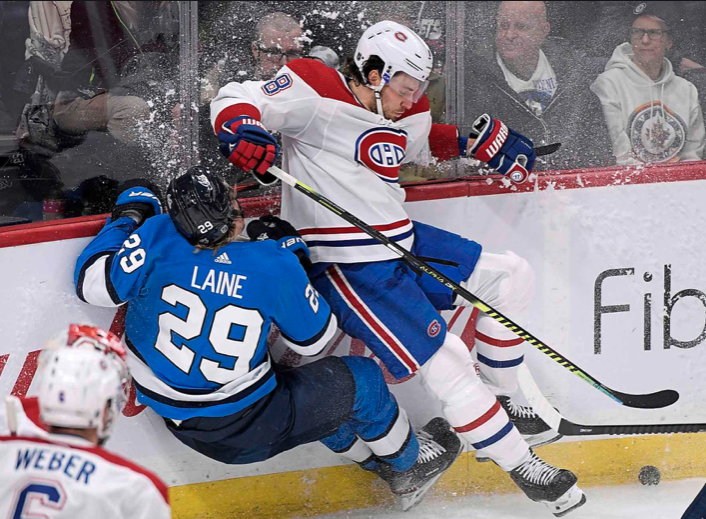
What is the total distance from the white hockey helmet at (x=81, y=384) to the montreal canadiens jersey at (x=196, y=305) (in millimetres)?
678

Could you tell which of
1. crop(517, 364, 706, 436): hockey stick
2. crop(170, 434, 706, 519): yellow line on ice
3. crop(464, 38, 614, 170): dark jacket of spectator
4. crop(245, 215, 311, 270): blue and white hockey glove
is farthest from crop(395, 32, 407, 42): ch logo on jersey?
crop(170, 434, 706, 519): yellow line on ice

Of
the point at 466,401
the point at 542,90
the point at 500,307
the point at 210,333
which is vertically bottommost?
the point at 466,401

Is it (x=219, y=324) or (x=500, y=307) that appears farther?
(x=500, y=307)

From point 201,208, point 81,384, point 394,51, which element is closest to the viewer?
point 81,384

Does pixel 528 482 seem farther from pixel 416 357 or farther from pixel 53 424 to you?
pixel 53 424

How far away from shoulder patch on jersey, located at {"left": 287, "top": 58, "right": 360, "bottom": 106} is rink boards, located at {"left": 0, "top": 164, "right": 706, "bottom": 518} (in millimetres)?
378

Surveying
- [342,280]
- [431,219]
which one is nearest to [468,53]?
[431,219]

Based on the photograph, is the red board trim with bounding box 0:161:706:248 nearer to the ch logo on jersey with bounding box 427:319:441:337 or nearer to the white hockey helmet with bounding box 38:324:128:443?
the ch logo on jersey with bounding box 427:319:441:337

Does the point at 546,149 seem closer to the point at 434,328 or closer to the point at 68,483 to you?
the point at 434,328

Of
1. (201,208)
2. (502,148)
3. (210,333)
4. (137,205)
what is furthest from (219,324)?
(502,148)

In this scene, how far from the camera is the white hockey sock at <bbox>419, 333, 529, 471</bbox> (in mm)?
2314

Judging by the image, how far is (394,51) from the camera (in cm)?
220

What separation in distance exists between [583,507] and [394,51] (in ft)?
4.93

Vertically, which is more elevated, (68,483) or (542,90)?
(542,90)
